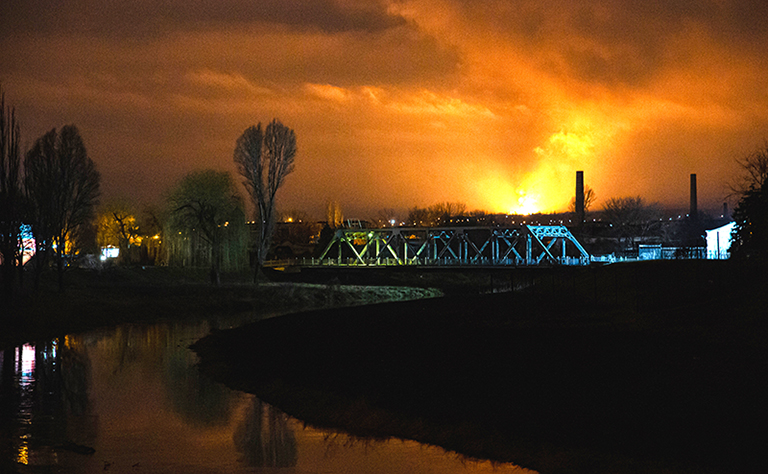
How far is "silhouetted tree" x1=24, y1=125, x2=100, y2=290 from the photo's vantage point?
2288 inches

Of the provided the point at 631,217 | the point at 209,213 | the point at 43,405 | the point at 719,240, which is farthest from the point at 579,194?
the point at 43,405

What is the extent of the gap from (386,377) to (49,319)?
31981mm

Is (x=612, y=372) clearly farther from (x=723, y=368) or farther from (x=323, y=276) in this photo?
(x=323, y=276)

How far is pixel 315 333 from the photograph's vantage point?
3978 cm

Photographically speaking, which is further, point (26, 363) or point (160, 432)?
point (26, 363)

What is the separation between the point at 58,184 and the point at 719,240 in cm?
6897

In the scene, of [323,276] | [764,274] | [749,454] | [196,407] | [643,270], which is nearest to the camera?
[749,454]

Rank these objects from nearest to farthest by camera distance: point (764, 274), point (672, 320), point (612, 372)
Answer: point (612, 372) < point (672, 320) < point (764, 274)

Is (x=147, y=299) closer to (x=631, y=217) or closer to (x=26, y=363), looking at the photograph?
(x=26, y=363)

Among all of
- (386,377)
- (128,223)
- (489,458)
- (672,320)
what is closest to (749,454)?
(489,458)

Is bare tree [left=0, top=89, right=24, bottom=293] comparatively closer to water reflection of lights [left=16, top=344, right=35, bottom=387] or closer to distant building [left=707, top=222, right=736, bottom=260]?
water reflection of lights [left=16, top=344, right=35, bottom=387]

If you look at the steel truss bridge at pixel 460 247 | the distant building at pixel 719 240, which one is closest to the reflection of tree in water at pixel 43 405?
the steel truss bridge at pixel 460 247

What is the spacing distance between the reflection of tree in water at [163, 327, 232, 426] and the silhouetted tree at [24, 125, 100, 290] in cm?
2819

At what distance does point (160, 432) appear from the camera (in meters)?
21.5
